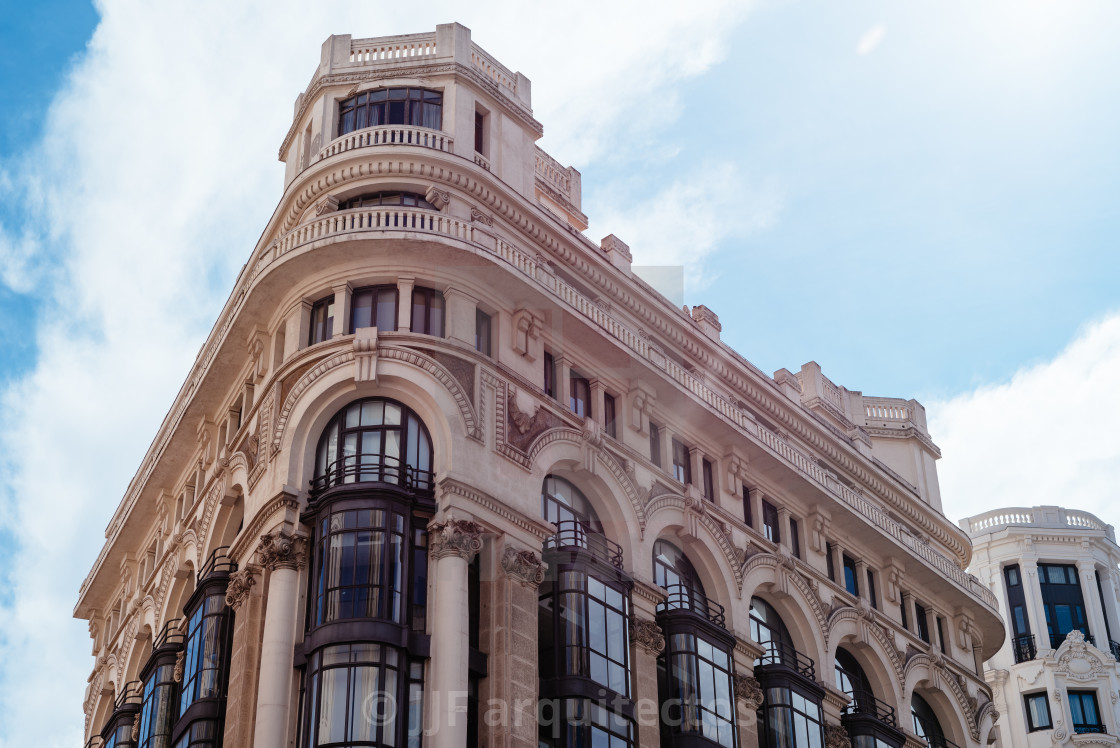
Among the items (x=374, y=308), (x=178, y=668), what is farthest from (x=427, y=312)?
(x=178, y=668)

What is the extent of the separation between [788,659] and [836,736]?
9.20 ft

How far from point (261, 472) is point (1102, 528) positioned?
166 ft

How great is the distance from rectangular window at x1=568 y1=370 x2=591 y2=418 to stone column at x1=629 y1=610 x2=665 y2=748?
676 cm

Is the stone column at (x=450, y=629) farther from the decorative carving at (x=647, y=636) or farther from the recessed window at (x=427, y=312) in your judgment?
the recessed window at (x=427, y=312)

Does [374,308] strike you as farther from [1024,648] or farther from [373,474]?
[1024,648]

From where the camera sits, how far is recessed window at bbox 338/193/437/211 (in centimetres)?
4938

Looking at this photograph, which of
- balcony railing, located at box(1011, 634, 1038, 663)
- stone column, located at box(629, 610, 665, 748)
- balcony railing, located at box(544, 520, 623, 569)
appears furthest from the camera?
balcony railing, located at box(1011, 634, 1038, 663)

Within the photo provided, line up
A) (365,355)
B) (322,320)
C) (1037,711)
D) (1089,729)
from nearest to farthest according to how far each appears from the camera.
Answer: (365,355), (322,320), (1089,729), (1037,711)

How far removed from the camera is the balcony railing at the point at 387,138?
50.0 m

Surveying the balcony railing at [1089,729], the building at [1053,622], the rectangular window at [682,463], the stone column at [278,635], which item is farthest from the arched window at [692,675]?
the building at [1053,622]

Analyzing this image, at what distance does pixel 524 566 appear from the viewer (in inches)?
1670

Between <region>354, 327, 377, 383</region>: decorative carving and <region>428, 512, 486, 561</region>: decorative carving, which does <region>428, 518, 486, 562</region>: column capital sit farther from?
<region>354, 327, 377, 383</region>: decorative carving

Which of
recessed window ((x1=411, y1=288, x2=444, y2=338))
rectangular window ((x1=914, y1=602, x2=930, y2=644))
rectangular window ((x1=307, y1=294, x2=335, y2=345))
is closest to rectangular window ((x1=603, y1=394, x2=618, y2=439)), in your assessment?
recessed window ((x1=411, y1=288, x2=444, y2=338))

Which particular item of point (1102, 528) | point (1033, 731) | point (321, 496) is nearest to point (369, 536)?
point (321, 496)
